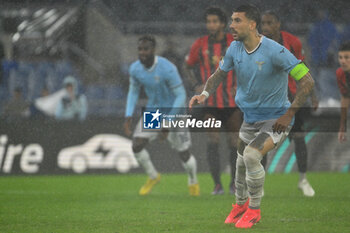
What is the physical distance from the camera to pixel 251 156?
5.64 metres

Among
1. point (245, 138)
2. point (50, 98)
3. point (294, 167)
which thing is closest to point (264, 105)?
point (245, 138)

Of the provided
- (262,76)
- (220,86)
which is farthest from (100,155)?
(262,76)

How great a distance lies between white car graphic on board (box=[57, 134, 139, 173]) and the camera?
12461mm

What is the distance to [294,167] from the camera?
504 inches

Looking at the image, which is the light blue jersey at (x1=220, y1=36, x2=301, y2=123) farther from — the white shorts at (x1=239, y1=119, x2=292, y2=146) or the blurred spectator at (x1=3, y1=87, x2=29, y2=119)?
the blurred spectator at (x1=3, y1=87, x2=29, y2=119)

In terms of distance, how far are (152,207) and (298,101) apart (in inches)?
92.8

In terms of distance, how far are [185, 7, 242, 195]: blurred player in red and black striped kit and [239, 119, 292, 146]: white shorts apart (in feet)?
8.39

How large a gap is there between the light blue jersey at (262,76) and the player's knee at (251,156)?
41 cm

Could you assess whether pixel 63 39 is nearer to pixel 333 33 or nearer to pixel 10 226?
pixel 333 33

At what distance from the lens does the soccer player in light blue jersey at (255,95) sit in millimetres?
5656

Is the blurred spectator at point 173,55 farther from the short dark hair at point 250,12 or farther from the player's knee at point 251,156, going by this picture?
the player's knee at point 251,156

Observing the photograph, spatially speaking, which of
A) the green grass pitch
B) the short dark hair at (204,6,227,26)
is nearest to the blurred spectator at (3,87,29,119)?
the green grass pitch

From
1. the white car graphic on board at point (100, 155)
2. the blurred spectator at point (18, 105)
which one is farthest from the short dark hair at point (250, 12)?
the blurred spectator at point (18, 105)

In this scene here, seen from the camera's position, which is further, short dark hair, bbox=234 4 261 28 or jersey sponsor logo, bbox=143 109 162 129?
jersey sponsor logo, bbox=143 109 162 129
